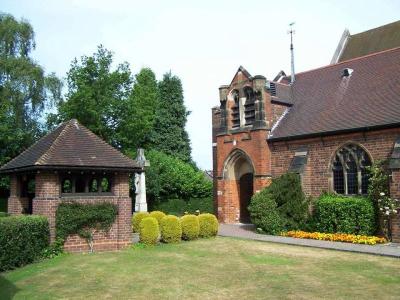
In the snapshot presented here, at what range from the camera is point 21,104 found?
30000 mm

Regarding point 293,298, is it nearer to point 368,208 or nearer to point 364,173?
point 368,208

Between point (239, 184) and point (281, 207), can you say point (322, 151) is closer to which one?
point (281, 207)

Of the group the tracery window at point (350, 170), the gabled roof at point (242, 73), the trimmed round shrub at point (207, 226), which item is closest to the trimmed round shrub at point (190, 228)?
the trimmed round shrub at point (207, 226)

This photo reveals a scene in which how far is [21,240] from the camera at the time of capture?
12094 mm

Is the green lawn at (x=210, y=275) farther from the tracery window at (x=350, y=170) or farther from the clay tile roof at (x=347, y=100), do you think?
the clay tile roof at (x=347, y=100)

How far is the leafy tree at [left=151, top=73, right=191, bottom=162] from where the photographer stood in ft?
138

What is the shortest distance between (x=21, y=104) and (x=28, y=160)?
16.9 m

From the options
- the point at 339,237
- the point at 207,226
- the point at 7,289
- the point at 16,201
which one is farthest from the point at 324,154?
the point at 7,289

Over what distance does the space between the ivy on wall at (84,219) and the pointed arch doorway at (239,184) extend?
31.6ft

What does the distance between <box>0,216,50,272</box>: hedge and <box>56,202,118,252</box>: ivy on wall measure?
647mm

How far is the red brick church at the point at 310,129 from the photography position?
1759 cm

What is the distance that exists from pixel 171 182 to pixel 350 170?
598 inches

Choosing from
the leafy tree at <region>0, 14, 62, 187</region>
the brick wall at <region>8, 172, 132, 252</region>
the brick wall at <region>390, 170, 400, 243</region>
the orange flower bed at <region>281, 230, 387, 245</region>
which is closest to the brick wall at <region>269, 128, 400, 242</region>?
the brick wall at <region>390, 170, 400, 243</region>

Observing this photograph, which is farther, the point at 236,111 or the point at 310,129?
the point at 236,111
